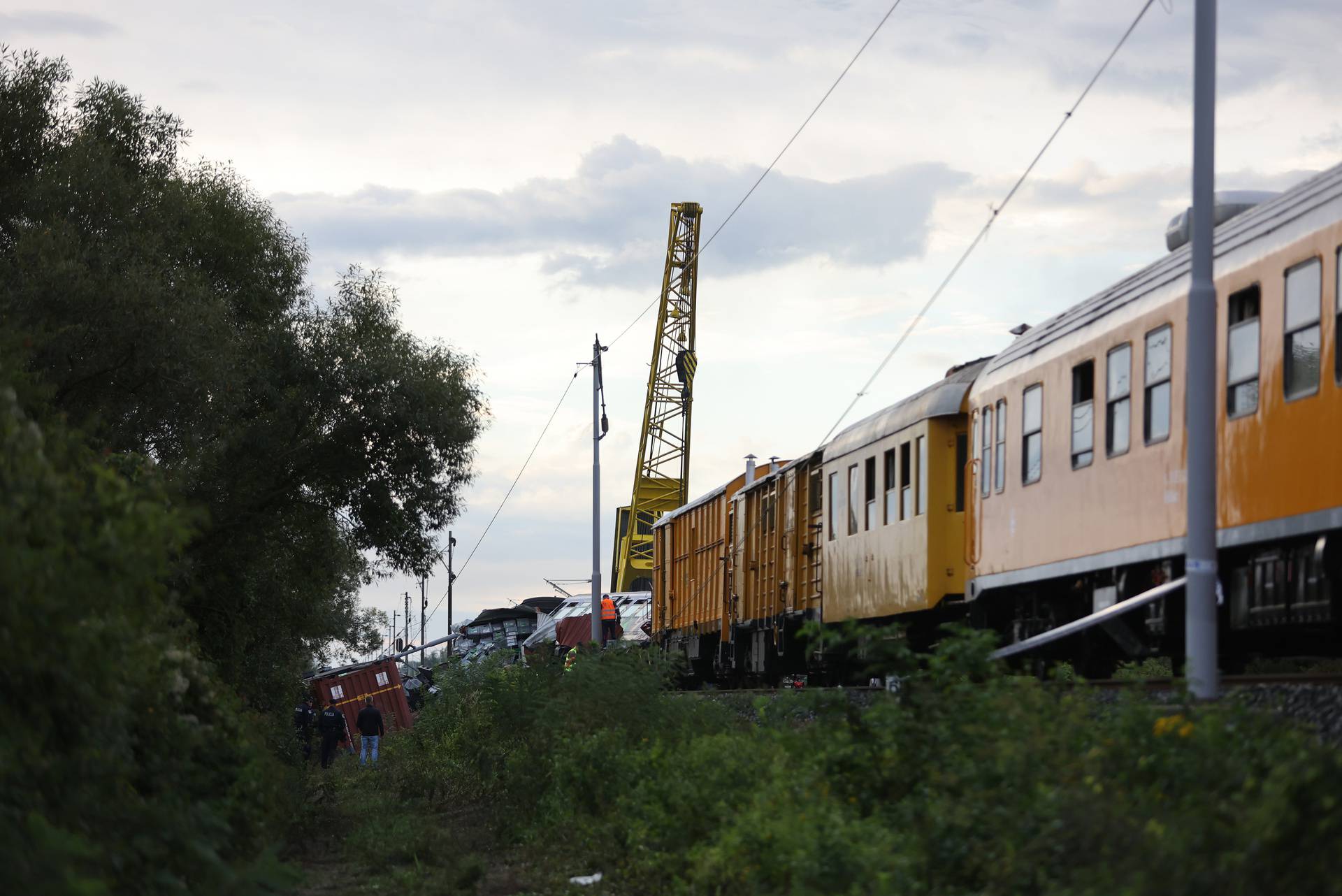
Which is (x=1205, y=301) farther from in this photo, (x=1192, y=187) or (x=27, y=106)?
(x=27, y=106)

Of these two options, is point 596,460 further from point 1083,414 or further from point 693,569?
point 1083,414

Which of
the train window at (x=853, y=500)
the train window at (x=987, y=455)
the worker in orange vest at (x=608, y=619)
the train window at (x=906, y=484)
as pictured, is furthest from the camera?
the worker in orange vest at (x=608, y=619)

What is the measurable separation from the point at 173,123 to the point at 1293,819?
22483 millimetres

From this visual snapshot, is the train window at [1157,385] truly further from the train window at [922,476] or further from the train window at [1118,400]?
the train window at [922,476]

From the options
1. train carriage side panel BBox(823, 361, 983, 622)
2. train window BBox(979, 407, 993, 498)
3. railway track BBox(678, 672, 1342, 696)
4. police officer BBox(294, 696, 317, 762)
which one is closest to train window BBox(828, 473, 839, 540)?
train carriage side panel BBox(823, 361, 983, 622)

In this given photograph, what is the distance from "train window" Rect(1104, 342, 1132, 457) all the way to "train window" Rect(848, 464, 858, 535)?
650 cm

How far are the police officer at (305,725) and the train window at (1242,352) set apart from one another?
20193 mm

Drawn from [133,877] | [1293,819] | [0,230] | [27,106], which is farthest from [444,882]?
[27,106]

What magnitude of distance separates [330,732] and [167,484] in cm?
2134

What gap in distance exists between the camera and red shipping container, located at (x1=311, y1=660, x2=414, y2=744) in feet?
142

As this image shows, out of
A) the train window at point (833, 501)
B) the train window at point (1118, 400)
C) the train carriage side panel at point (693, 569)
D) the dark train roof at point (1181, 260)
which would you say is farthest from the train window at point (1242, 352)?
the train carriage side panel at point (693, 569)

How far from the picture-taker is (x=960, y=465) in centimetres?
1708

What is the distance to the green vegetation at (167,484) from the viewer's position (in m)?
6.68

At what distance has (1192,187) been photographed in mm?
9789
